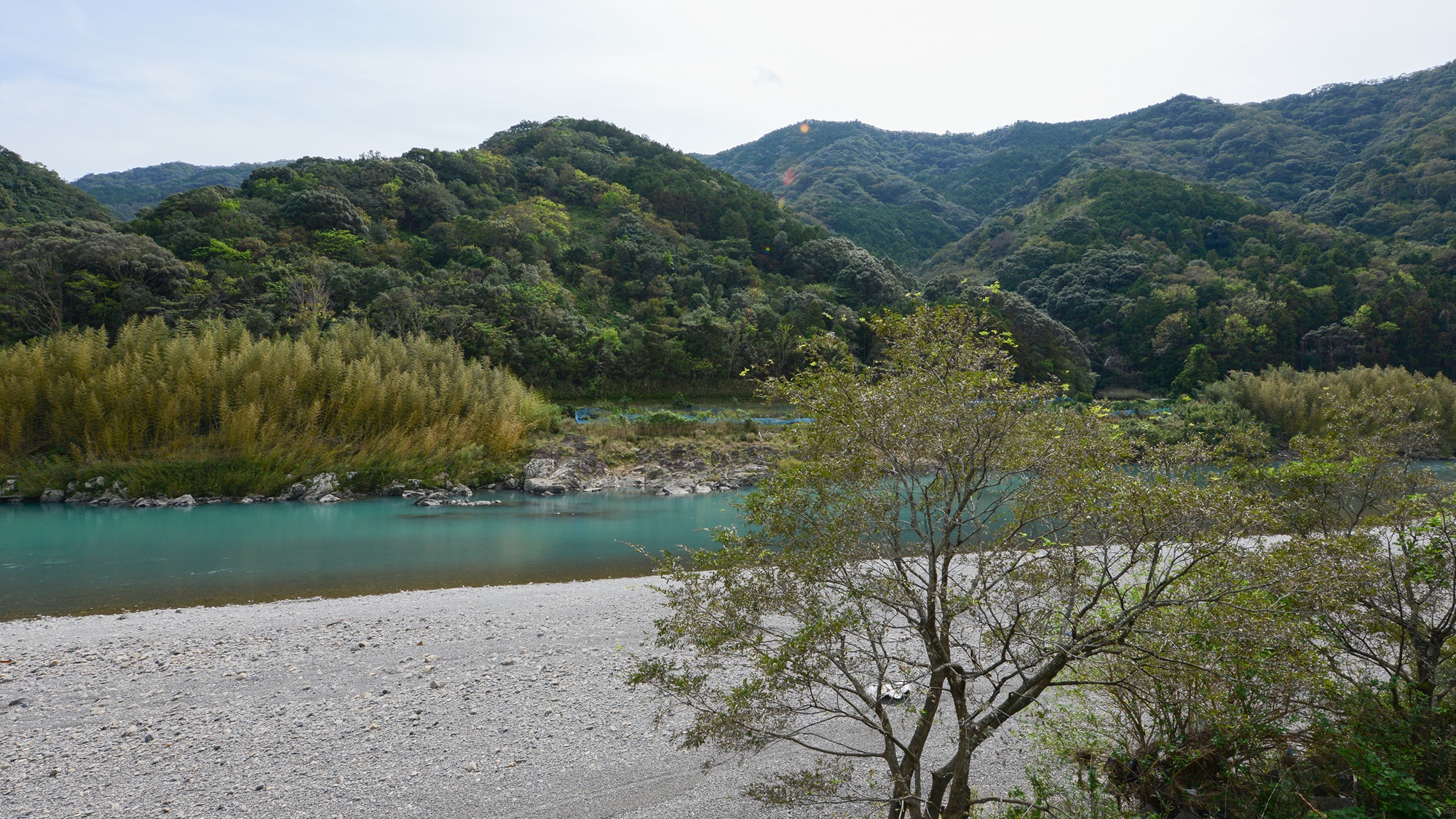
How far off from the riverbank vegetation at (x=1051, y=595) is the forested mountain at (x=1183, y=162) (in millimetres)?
58082

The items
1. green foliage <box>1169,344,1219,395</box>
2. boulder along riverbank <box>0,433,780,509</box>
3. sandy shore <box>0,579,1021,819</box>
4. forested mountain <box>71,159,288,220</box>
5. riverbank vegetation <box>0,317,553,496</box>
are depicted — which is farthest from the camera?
forested mountain <box>71,159,288,220</box>

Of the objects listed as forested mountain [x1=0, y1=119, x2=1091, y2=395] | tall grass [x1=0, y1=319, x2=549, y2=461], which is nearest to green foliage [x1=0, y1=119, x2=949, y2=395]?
forested mountain [x1=0, y1=119, x2=1091, y2=395]

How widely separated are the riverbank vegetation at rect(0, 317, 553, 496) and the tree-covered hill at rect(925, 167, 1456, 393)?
23824 mm

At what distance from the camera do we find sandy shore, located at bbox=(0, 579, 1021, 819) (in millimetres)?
3762

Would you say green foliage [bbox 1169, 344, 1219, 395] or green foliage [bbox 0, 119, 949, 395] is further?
green foliage [bbox 1169, 344, 1219, 395]

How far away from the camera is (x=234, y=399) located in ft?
55.5

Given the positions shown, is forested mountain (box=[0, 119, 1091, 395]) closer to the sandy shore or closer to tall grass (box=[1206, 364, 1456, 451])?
tall grass (box=[1206, 364, 1456, 451])

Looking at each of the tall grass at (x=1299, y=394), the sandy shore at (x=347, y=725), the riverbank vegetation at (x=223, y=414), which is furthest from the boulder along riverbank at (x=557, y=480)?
the tall grass at (x=1299, y=394)

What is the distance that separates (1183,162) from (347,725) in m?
83.3

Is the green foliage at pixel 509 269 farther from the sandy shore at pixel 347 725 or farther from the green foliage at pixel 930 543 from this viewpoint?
the green foliage at pixel 930 543

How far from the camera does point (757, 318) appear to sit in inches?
1320

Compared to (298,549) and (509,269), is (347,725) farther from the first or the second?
(509,269)

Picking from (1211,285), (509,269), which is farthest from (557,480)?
(1211,285)

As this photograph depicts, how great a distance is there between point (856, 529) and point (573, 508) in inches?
579
